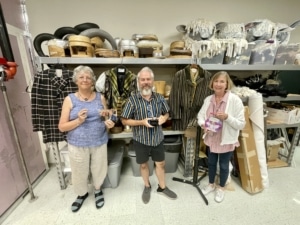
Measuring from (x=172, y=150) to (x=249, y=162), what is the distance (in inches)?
37.3

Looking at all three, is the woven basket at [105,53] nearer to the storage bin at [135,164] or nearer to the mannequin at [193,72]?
the mannequin at [193,72]

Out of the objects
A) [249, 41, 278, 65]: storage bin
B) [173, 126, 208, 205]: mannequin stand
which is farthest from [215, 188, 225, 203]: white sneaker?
[249, 41, 278, 65]: storage bin

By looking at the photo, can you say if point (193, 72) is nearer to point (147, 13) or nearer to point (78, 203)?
point (147, 13)

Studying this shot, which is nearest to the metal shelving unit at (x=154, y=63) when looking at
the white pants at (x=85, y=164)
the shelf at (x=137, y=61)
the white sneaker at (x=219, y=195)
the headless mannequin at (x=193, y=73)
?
the shelf at (x=137, y=61)

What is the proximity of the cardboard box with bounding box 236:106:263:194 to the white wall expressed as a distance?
1523 millimetres

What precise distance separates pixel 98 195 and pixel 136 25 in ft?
7.48

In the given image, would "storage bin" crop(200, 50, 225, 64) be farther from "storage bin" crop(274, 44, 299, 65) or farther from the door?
the door

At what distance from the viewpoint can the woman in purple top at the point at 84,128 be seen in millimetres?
1385

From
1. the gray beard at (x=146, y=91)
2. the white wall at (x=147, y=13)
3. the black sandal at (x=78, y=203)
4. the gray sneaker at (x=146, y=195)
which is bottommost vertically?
the gray sneaker at (x=146, y=195)

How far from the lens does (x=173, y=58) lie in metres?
1.85

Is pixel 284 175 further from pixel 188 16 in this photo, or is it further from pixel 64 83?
pixel 64 83

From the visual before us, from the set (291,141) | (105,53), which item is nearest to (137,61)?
(105,53)

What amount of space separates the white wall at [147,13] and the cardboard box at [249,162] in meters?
1.52

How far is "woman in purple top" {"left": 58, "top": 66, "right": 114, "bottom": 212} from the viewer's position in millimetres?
1385
